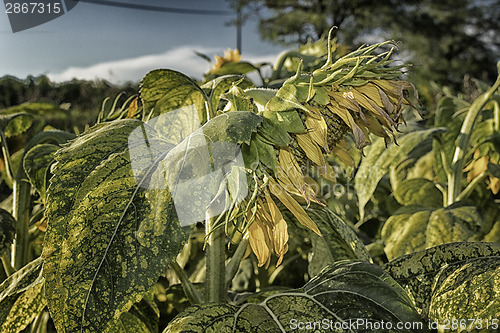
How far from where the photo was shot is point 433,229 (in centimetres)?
69

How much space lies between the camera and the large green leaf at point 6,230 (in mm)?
564

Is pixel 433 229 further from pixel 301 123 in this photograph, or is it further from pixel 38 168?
pixel 38 168

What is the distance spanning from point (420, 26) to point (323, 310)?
46.7ft

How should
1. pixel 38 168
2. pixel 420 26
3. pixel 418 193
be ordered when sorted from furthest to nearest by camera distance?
pixel 420 26
pixel 418 193
pixel 38 168

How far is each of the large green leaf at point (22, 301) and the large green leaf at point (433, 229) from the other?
41cm

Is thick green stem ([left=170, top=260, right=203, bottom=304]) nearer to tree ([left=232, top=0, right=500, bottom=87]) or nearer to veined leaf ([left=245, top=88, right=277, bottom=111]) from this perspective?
veined leaf ([left=245, top=88, right=277, bottom=111])

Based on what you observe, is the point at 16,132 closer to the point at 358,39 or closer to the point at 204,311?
the point at 204,311

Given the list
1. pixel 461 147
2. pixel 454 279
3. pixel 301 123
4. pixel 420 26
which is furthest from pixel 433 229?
pixel 420 26

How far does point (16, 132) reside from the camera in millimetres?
773

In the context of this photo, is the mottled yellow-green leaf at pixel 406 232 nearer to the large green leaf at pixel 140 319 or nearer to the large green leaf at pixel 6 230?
the large green leaf at pixel 140 319

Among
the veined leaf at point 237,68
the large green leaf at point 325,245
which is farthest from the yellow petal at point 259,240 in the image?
the veined leaf at point 237,68

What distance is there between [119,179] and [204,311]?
0.11 metres

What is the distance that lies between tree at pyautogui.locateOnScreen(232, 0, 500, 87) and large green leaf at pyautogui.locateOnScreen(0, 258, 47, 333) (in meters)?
12.3

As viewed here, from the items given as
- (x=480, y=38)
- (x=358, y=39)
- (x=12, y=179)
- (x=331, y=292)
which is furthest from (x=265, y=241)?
(x=480, y=38)
